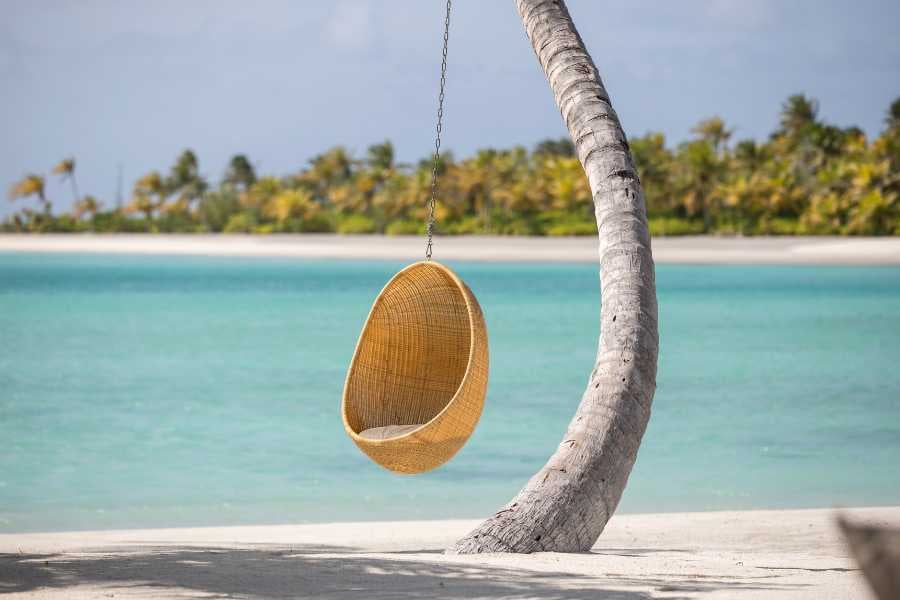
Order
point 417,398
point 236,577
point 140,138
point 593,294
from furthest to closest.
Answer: point 140,138 → point 593,294 → point 417,398 → point 236,577

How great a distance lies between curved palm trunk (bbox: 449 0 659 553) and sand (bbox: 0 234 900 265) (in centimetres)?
3129

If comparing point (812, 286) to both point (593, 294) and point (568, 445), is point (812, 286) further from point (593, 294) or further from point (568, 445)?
point (568, 445)

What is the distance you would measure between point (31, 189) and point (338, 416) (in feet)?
179

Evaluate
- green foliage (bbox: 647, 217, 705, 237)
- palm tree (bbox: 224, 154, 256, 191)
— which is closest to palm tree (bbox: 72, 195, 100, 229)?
palm tree (bbox: 224, 154, 256, 191)

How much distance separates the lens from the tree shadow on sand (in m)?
3.41

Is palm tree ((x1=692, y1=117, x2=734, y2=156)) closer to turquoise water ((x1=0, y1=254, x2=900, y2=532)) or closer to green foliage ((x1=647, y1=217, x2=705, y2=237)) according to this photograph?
green foliage ((x1=647, y1=217, x2=705, y2=237))

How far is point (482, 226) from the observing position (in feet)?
158

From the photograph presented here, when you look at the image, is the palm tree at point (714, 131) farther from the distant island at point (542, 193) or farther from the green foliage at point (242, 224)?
the green foliage at point (242, 224)

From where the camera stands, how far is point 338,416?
417 inches

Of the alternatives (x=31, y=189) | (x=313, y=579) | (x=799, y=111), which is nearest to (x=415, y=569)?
(x=313, y=579)

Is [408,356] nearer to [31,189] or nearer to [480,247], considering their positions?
[480,247]

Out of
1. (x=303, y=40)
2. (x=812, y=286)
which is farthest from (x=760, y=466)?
(x=303, y=40)

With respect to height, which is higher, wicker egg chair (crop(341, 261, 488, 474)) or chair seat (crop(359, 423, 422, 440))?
wicker egg chair (crop(341, 261, 488, 474))

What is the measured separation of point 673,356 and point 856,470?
275 inches
